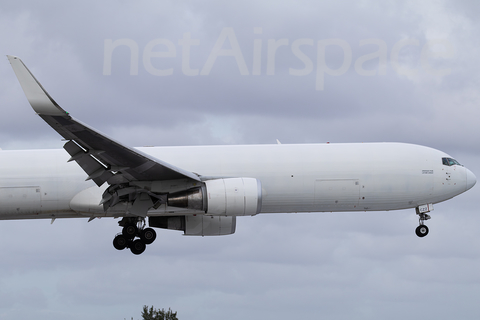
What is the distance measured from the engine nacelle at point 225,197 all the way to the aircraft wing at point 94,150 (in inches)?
31.1

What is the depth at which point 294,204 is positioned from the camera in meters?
29.0

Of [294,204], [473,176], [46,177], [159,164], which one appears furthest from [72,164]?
[473,176]

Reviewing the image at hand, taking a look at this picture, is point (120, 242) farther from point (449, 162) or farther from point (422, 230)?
point (449, 162)

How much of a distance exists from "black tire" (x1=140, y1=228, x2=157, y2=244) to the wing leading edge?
3.18 metres

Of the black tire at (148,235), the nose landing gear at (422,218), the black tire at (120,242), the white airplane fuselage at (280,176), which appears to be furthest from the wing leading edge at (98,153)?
the nose landing gear at (422,218)

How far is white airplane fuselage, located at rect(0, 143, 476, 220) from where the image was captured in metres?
28.5

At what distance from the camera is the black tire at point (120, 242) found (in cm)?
3041

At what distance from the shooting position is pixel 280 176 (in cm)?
2869

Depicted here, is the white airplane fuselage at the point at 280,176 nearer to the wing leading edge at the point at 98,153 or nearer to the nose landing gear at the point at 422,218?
the nose landing gear at the point at 422,218

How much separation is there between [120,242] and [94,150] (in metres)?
7.94

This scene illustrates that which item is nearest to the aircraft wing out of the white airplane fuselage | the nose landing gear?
the white airplane fuselage

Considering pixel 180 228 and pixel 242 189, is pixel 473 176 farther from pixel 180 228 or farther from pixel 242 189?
pixel 180 228

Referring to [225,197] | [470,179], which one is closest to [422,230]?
[470,179]

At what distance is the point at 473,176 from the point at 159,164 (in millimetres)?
16994
